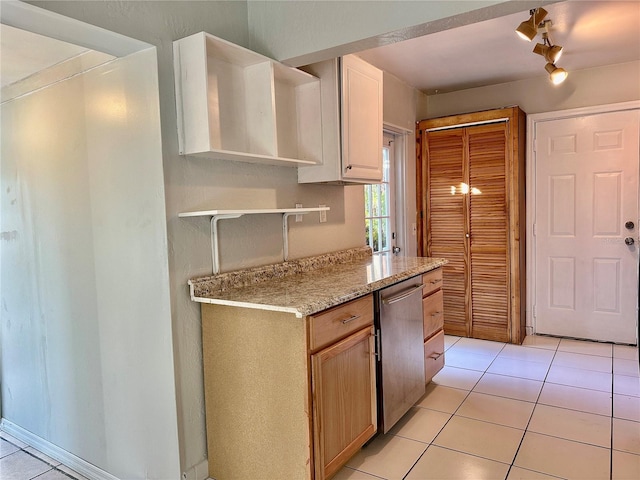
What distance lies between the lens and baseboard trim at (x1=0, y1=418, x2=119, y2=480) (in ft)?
6.98

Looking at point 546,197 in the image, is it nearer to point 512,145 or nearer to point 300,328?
point 512,145

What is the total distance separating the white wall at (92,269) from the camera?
186 centimetres

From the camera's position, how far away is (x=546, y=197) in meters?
4.00

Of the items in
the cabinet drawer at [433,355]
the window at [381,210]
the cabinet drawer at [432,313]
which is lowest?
the cabinet drawer at [433,355]

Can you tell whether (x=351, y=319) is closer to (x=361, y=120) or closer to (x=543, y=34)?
(x=361, y=120)

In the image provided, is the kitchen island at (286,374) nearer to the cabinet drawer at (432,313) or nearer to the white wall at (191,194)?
the white wall at (191,194)

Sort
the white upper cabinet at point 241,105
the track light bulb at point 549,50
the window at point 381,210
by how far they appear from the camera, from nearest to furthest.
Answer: the white upper cabinet at point 241,105 < the track light bulb at point 549,50 < the window at point 381,210

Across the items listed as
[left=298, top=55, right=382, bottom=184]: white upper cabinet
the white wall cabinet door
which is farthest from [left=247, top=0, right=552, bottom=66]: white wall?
the white wall cabinet door

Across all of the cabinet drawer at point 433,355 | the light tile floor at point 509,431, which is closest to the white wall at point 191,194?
the light tile floor at point 509,431

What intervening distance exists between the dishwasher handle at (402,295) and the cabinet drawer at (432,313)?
0.19 m

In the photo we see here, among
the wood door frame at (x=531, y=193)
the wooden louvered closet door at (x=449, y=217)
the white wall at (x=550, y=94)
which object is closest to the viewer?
the white wall at (x=550, y=94)

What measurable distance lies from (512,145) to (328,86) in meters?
2.01

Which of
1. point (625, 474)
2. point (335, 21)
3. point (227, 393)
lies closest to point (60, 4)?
point (335, 21)

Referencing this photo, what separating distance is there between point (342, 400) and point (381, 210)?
2.32 m
